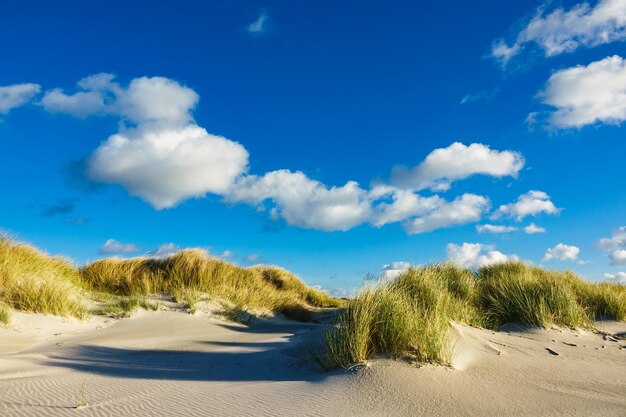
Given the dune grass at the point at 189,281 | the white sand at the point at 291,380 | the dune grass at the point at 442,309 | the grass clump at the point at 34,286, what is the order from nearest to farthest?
1. the white sand at the point at 291,380
2. the dune grass at the point at 442,309
3. the grass clump at the point at 34,286
4. the dune grass at the point at 189,281

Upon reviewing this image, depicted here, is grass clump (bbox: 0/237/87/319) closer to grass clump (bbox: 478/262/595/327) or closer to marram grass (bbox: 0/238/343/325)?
marram grass (bbox: 0/238/343/325)

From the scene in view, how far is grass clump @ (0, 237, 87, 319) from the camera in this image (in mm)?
7902

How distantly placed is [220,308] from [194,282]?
165cm

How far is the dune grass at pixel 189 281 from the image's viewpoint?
34.9ft

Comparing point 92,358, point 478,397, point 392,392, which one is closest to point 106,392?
point 92,358

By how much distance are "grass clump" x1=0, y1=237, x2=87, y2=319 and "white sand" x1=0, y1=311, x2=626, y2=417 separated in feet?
4.38

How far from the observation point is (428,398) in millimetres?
3613

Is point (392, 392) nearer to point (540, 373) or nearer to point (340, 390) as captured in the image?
point (340, 390)

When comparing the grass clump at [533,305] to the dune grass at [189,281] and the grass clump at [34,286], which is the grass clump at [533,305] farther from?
the grass clump at [34,286]

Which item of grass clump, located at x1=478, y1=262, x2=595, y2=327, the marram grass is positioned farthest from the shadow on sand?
grass clump, located at x1=478, y1=262, x2=595, y2=327

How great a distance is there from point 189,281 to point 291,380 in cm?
769

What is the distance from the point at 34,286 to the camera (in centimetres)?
818

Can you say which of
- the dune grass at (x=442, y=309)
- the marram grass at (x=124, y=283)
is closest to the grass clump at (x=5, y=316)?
the marram grass at (x=124, y=283)

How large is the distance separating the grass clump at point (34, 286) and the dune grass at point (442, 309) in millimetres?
5276
